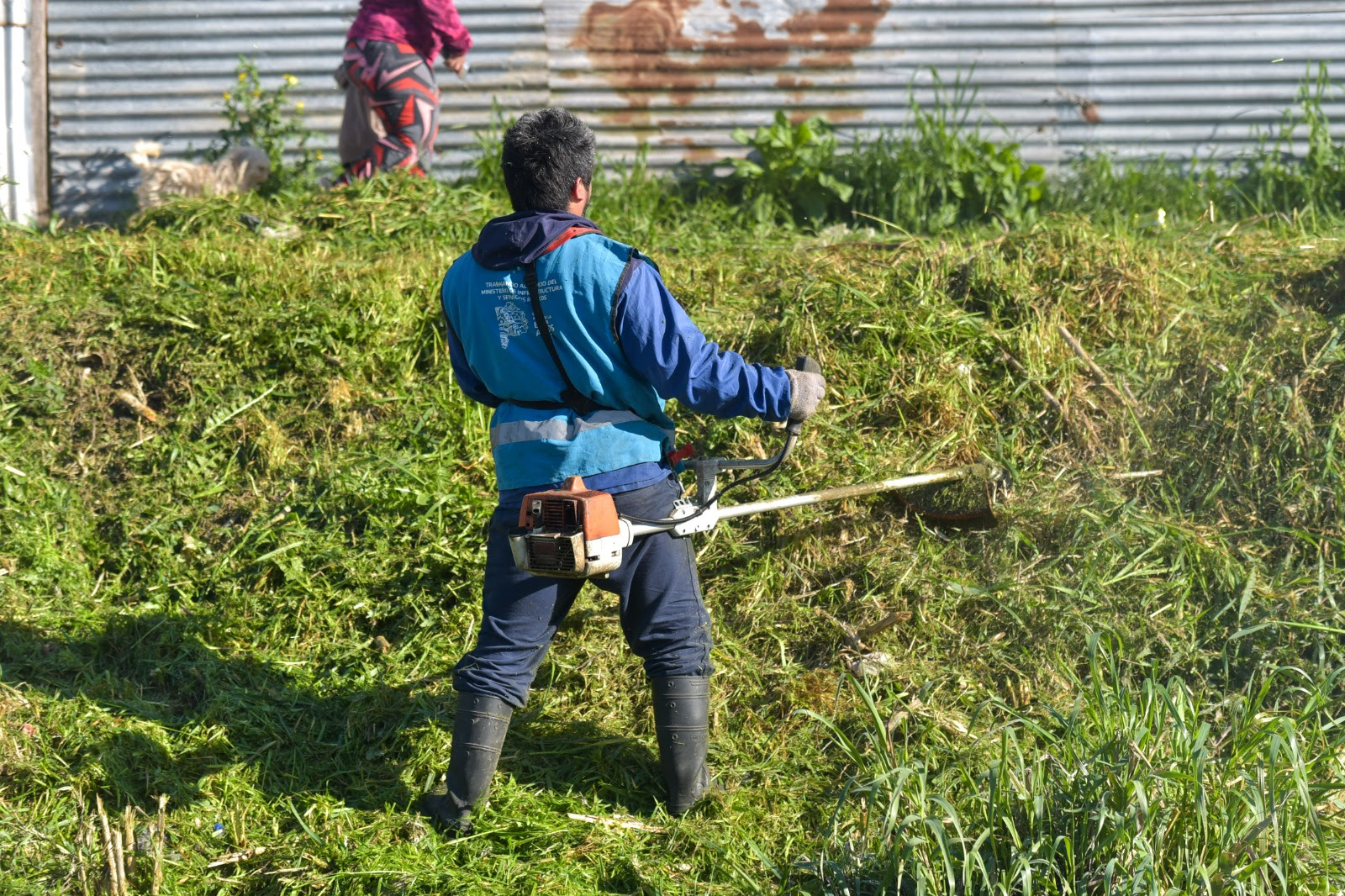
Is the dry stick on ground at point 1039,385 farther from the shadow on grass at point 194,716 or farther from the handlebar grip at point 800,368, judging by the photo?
the shadow on grass at point 194,716

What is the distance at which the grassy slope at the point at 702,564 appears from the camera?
3.60 meters

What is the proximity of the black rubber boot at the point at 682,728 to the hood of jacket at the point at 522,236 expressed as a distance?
128 cm

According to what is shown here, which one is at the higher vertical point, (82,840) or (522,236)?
(522,236)

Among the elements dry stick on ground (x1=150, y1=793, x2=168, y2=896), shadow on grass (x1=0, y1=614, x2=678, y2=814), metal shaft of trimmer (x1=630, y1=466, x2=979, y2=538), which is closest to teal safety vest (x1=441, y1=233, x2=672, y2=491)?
metal shaft of trimmer (x1=630, y1=466, x2=979, y2=538)

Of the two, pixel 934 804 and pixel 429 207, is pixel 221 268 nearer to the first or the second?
pixel 429 207

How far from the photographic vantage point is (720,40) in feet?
A: 23.9

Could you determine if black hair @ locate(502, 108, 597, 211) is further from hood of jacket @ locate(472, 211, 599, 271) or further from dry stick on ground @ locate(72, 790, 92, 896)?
dry stick on ground @ locate(72, 790, 92, 896)

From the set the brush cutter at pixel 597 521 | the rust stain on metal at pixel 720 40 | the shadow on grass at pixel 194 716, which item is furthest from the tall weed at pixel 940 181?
the shadow on grass at pixel 194 716

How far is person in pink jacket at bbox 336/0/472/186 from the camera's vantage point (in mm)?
6590

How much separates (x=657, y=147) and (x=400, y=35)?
62.4 inches

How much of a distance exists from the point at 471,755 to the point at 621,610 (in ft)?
1.94

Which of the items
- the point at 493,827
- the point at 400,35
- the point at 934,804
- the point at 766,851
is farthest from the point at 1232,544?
the point at 400,35

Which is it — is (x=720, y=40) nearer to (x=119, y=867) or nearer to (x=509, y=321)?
(x=509, y=321)

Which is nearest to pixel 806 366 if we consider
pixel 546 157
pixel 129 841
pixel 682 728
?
pixel 546 157
